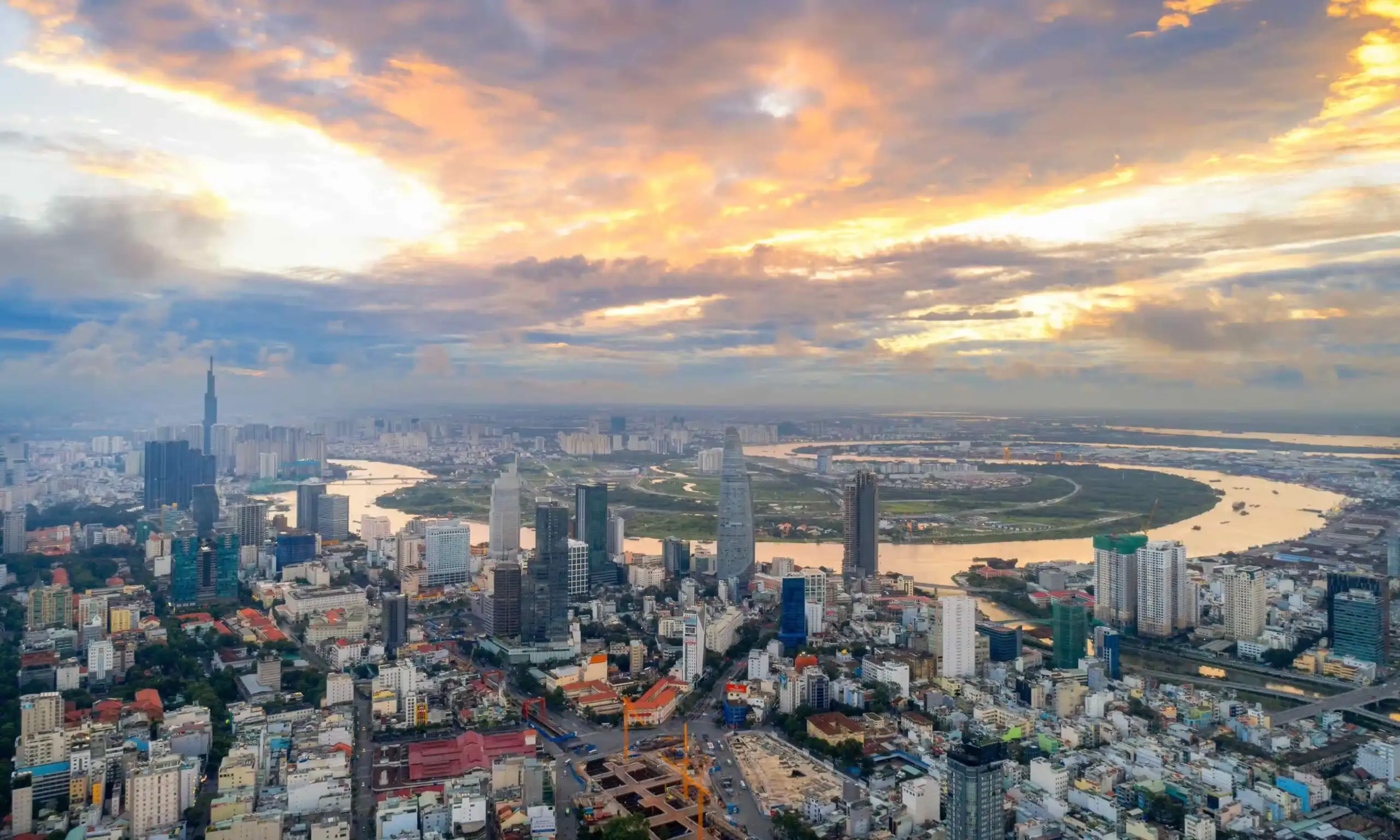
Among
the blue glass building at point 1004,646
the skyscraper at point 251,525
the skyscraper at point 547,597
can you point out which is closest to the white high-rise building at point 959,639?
the blue glass building at point 1004,646

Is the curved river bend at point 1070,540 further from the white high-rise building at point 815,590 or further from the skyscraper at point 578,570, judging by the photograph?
the skyscraper at point 578,570

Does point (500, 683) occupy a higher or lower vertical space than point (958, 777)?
lower

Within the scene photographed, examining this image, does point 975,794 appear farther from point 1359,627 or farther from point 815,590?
point 1359,627

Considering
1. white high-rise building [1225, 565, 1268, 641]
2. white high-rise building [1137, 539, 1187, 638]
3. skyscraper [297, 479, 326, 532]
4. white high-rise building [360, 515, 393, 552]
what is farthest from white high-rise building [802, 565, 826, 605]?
skyscraper [297, 479, 326, 532]

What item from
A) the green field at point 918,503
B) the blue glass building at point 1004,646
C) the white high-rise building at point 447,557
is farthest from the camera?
the green field at point 918,503

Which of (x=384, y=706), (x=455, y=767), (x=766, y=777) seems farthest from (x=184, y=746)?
(x=766, y=777)

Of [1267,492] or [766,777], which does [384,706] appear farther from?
[1267,492]

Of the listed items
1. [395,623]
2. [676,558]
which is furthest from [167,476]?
[676,558]

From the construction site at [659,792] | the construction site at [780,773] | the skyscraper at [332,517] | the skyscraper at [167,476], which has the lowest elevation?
the construction site at [780,773]
